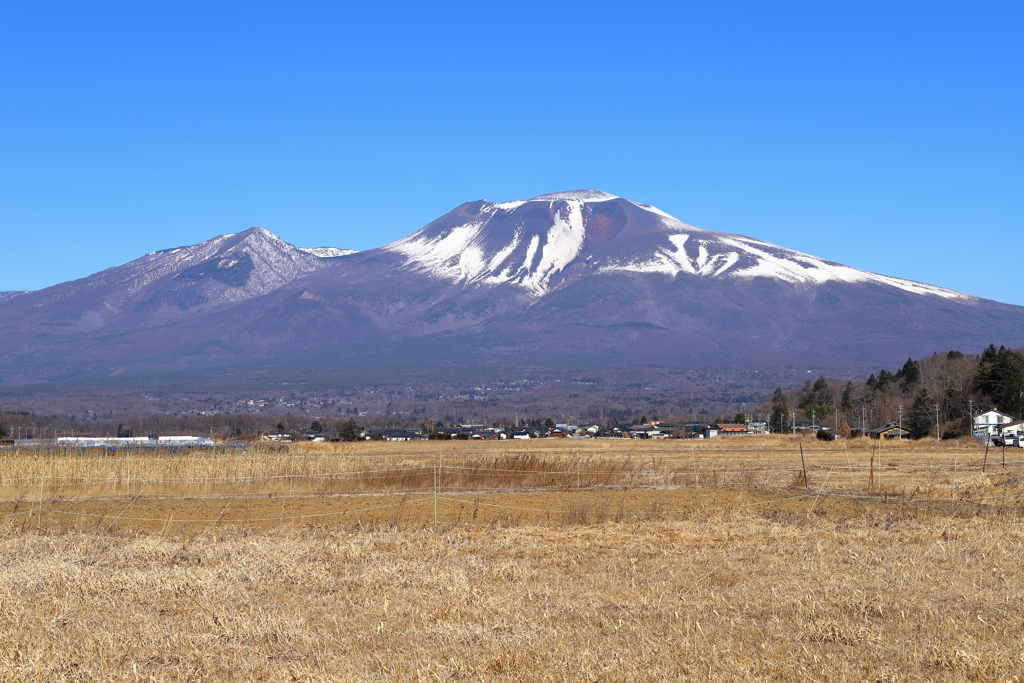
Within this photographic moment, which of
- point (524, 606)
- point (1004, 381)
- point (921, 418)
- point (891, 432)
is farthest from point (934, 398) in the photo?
point (524, 606)

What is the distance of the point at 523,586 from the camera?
1177cm

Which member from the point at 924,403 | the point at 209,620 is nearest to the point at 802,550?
the point at 209,620

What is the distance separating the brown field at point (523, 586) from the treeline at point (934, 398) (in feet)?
190

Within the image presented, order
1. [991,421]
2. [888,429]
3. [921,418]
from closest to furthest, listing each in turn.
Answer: [991,421]
[921,418]
[888,429]

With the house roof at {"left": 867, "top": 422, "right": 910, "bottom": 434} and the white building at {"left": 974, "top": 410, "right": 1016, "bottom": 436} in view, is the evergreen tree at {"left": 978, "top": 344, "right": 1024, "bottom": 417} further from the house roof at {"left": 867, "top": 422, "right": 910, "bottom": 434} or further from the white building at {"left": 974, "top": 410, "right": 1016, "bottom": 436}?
the house roof at {"left": 867, "top": 422, "right": 910, "bottom": 434}

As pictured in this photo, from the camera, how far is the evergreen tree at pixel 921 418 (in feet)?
255

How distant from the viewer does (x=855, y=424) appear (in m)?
97.4

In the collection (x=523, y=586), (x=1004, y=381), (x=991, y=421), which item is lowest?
(x=523, y=586)

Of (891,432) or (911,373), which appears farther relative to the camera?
(911,373)

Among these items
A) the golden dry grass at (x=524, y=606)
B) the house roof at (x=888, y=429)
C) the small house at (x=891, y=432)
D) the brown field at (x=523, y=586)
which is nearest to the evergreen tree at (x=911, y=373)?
the house roof at (x=888, y=429)

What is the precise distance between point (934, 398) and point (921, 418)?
6563 mm

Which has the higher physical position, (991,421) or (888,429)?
(991,421)

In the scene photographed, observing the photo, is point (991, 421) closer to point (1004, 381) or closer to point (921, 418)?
point (1004, 381)

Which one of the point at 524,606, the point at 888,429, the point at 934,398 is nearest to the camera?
the point at 524,606
